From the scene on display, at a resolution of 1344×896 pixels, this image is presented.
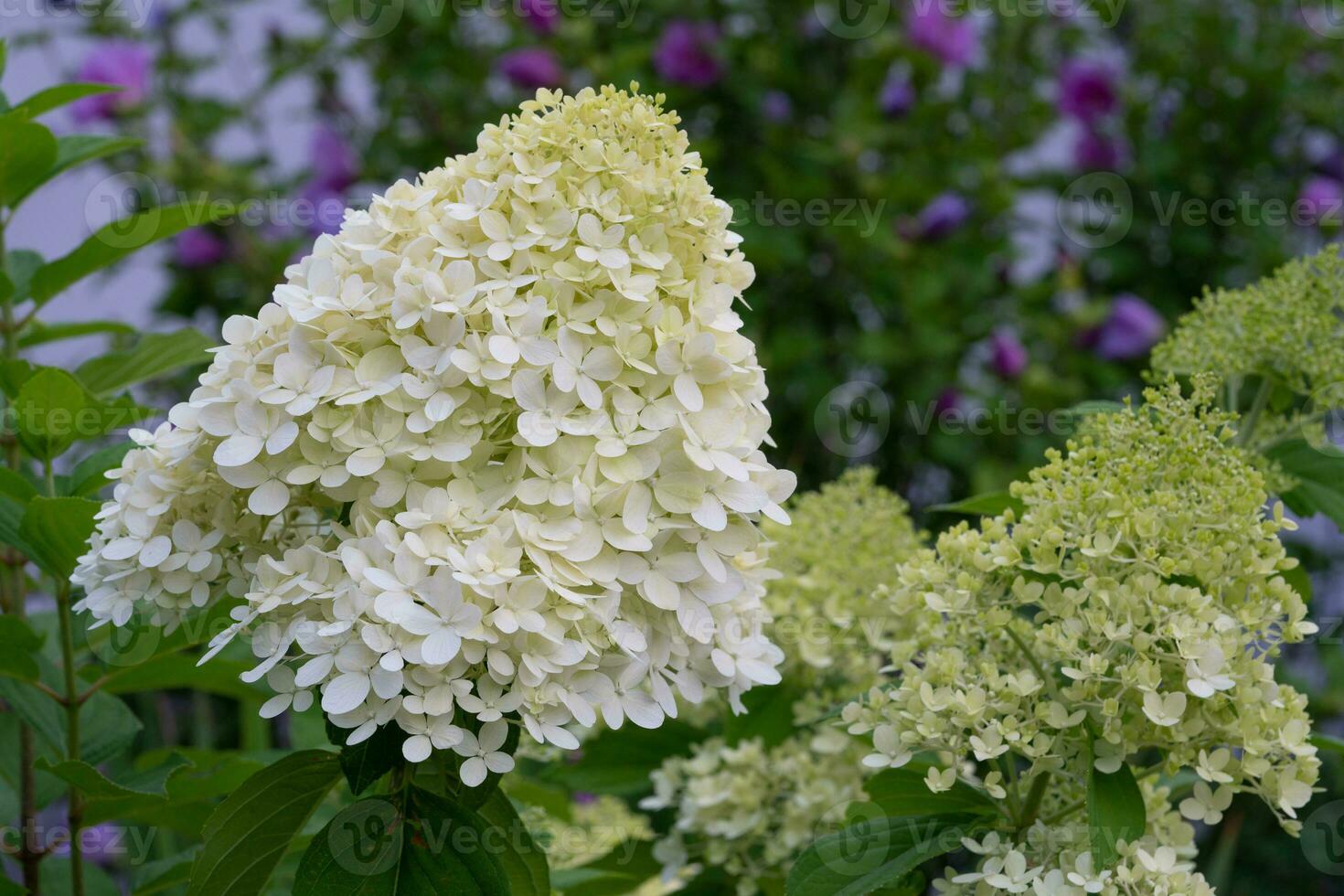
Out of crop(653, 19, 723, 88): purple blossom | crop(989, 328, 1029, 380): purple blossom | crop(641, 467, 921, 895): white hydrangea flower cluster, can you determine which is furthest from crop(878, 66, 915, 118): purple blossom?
crop(641, 467, 921, 895): white hydrangea flower cluster

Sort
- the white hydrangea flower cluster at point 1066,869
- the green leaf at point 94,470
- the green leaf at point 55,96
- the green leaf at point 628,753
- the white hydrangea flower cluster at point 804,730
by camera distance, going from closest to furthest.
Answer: the white hydrangea flower cluster at point 1066,869 < the green leaf at point 94,470 < the green leaf at point 55,96 < the white hydrangea flower cluster at point 804,730 < the green leaf at point 628,753

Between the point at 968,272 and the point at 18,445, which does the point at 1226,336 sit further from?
the point at 968,272

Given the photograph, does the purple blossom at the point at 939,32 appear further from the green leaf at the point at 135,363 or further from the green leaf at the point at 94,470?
Result: the green leaf at the point at 94,470

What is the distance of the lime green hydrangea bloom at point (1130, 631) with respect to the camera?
3.13 feet

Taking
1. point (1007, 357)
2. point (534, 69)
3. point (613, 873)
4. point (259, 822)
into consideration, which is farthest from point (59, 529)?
point (1007, 357)

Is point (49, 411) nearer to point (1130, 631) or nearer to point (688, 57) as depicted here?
point (1130, 631)

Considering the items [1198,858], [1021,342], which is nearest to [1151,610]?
[1198,858]

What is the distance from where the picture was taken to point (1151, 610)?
0.95 m

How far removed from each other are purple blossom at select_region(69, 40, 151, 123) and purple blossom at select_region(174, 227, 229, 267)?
308 millimetres

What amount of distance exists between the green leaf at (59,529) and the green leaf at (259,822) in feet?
0.76

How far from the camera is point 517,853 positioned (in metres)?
1.00

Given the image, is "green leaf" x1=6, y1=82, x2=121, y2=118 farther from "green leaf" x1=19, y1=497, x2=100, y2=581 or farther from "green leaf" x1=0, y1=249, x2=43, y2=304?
"green leaf" x1=19, y1=497, x2=100, y2=581

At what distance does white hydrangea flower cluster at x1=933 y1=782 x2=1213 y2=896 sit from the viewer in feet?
3.06

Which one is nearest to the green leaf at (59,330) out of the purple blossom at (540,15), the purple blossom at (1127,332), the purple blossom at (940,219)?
the purple blossom at (540,15)
